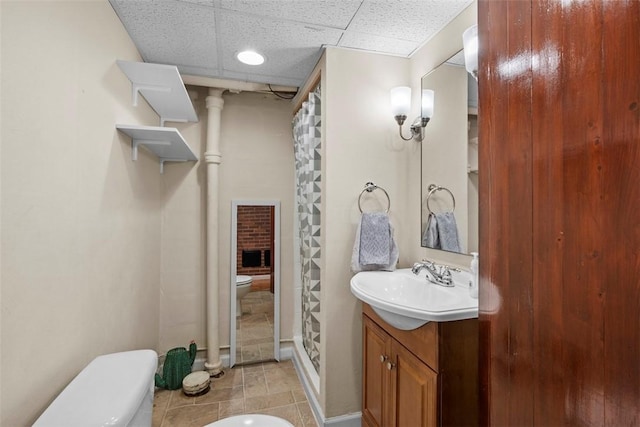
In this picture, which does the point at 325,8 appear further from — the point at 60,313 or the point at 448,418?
the point at 448,418

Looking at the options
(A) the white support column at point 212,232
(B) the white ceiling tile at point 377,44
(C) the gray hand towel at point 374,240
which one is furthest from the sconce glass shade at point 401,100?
(A) the white support column at point 212,232

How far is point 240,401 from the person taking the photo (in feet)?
6.84

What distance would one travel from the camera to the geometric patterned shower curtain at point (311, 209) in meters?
2.01

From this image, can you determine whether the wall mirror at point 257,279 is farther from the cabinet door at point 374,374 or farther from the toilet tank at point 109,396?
the toilet tank at point 109,396

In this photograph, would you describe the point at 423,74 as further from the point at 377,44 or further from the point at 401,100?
the point at 377,44

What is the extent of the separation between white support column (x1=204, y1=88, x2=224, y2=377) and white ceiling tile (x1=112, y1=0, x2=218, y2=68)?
1.46ft

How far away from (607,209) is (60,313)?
1532 mm

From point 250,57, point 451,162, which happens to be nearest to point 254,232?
point 250,57

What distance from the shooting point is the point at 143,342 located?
198 centimetres

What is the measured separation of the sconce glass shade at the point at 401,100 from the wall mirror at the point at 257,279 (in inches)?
52.4

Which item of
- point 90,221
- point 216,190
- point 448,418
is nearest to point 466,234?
point 448,418

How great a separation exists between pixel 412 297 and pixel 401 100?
1.12 m

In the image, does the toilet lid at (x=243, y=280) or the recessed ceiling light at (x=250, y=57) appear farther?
the toilet lid at (x=243, y=280)

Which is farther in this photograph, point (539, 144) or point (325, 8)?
point (325, 8)
